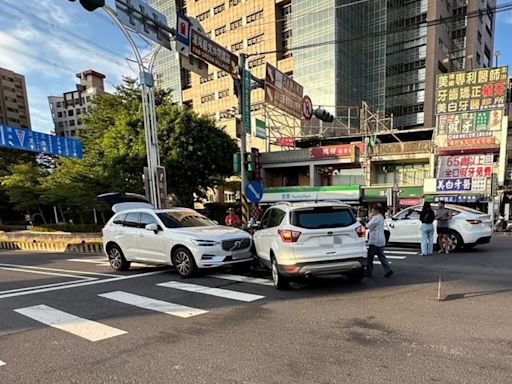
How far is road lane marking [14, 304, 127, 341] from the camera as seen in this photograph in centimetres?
496

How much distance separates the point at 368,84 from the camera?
53156 mm

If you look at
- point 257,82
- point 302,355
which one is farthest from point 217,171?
point 302,355

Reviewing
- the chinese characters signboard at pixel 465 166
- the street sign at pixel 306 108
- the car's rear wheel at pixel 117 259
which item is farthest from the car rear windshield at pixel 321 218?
the chinese characters signboard at pixel 465 166

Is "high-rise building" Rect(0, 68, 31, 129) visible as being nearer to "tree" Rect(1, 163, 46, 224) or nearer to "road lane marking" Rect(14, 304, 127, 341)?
"tree" Rect(1, 163, 46, 224)

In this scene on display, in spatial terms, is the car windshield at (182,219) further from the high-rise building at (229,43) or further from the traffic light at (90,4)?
the high-rise building at (229,43)

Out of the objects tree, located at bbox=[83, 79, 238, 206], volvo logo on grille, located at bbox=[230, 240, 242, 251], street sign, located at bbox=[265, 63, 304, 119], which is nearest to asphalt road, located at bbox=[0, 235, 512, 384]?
volvo logo on grille, located at bbox=[230, 240, 242, 251]

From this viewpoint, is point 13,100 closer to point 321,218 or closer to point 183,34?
point 183,34

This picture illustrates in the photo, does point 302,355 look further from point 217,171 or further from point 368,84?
point 368,84

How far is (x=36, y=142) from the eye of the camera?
1564 centimetres

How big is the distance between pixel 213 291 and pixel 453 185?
27267 millimetres

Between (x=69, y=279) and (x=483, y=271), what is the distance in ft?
32.5

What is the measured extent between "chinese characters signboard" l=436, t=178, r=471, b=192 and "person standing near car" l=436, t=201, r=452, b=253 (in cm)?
1883

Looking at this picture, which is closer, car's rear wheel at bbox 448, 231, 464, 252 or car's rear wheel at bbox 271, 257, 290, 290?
car's rear wheel at bbox 271, 257, 290, 290

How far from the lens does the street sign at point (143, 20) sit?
33.7 ft
